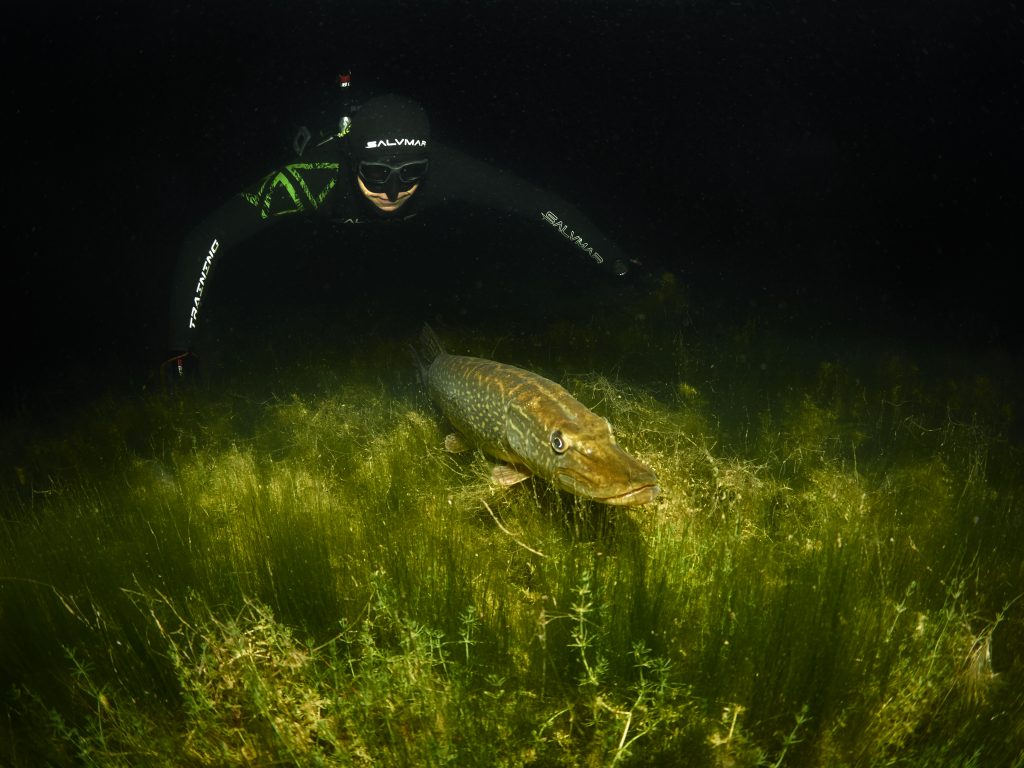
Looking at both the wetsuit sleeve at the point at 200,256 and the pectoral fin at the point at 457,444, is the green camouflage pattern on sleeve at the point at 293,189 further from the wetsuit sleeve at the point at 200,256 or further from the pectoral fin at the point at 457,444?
the pectoral fin at the point at 457,444

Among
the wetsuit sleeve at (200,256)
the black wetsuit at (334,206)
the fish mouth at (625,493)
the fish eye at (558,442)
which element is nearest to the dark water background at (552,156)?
the black wetsuit at (334,206)

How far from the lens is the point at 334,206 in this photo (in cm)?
997

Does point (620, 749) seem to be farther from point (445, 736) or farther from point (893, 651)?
point (893, 651)

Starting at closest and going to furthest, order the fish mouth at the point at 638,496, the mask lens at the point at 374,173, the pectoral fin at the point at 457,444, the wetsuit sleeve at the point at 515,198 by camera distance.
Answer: the fish mouth at the point at 638,496 → the pectoral fin at the point at 457,444 → the mask lens at the point at 374,173 → the wetsuit sleeve at the point at 515,198

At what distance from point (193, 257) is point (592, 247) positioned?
6436 millimetres

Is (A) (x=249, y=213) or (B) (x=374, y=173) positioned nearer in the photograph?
(B) (x=374, y=173)

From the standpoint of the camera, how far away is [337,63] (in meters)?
74.9

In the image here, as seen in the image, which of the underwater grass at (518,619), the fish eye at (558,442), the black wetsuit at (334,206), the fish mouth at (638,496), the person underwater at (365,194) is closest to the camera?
the underwater grass at (518,619)

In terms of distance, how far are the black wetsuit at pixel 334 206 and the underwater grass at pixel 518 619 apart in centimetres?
434

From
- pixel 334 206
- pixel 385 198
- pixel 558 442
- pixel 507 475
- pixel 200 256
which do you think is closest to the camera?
pixel 558 442

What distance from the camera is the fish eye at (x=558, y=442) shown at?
3711 millimetres

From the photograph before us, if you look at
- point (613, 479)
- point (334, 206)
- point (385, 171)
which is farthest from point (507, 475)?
point (334, 206)

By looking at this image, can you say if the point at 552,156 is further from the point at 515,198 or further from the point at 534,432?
the point at 534,432

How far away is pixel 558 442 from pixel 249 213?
807cm
